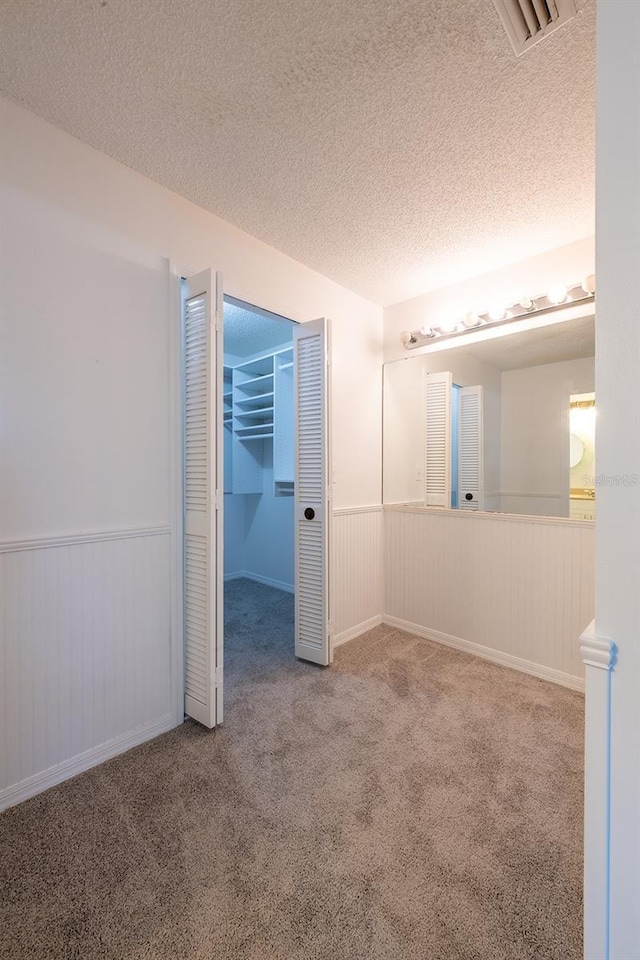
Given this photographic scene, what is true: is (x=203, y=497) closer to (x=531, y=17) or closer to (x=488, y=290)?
(x=531, y=17)

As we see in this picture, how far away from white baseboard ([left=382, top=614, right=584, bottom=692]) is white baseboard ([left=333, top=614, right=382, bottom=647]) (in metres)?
0.09

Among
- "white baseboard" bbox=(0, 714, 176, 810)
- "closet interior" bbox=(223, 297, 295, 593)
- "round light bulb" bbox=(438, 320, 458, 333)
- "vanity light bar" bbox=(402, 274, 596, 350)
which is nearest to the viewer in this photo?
"white baseboard" bbox=(0, 714, 176, 810)

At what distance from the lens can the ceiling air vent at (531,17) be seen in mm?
1079

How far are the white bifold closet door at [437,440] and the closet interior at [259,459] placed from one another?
1250mm

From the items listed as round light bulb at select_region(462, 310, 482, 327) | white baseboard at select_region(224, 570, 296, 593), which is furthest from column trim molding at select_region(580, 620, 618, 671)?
white baseboard at select_region(224, 570, 296, 593)

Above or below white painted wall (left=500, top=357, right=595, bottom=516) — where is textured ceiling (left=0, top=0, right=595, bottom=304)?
above

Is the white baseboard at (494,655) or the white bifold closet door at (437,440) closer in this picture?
the white baseboard at (494,655)

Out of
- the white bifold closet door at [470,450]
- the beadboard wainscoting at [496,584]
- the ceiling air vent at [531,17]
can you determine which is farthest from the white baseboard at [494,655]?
the ceiling air vent at [531,17]

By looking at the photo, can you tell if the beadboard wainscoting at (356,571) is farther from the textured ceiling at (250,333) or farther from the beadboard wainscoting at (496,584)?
the textured ceiling at (250,333)

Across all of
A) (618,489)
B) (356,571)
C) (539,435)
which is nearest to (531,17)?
(618,489)

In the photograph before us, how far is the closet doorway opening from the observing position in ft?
11.1

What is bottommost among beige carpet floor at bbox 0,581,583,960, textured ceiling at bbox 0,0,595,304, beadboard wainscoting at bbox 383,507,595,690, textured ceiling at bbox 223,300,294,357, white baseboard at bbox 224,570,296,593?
beige carpet floor at bbox 0,581,583,960

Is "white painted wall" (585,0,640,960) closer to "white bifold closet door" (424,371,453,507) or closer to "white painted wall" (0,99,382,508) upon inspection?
"white painted wall" (0,99,382,508)

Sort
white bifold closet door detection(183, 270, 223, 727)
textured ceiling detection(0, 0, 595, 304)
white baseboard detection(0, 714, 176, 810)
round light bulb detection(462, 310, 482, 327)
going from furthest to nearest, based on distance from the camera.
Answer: round light bulb detection(462, 310, 482, 327), white bifold closet door detection(183, 270, 223, 727), white baseboard detection(0, 714, 176, 810), textured ceiling detection(0, 0, 595, 304)
